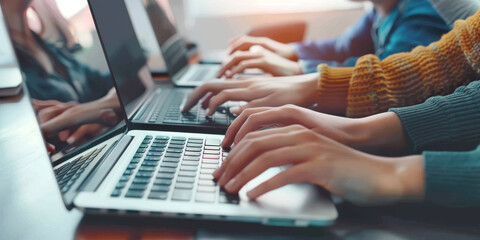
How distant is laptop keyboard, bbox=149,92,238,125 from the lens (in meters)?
0.57

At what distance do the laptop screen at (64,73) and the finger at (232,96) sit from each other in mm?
167

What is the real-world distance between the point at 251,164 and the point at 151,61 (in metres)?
0.72

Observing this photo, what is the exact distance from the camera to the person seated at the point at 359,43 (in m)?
0.74

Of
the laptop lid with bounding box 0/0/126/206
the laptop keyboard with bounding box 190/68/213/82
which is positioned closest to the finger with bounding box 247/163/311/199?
the laptop lid with bounding box 0/0/126/206

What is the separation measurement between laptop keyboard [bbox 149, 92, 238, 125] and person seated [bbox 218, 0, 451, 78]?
0.64ft

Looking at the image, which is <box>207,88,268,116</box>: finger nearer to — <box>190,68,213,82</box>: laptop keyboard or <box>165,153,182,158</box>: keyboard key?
<box>165,153,182,158</box>: keyboard key

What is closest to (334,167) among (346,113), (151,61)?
(346,113)

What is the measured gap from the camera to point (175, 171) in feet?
1.30

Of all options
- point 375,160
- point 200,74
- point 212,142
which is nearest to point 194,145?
point 212,142

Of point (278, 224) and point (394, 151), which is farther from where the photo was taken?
point (394, 151)

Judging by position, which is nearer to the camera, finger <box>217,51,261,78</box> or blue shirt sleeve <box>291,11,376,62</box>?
finger <box>217,51,261,78</box>

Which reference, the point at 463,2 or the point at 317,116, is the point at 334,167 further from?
the point at 463,2

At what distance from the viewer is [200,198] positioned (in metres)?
0.34

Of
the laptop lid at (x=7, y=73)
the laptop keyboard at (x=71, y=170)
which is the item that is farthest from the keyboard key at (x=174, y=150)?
the laptop lid at (x=7, y=73)
